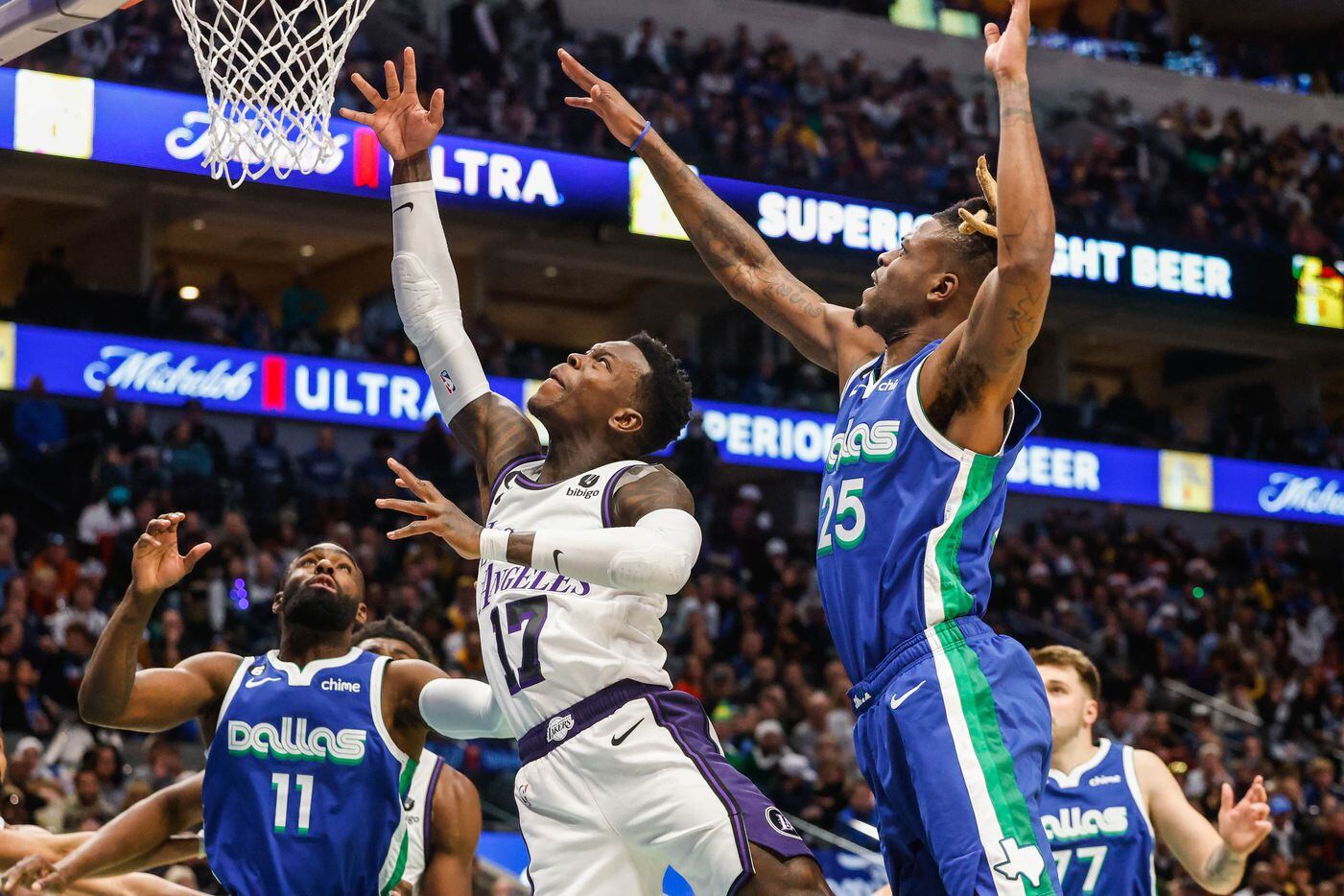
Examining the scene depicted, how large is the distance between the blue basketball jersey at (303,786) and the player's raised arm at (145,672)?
0.12 m

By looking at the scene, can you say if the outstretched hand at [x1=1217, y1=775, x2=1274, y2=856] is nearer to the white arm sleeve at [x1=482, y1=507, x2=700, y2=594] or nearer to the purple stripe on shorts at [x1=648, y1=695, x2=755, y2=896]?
the purple stripe on shorts at [x1=648, y1=695, x2=755, y2=896]

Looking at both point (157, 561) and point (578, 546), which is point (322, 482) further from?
point (578, 546)

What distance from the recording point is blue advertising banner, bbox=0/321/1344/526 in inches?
686

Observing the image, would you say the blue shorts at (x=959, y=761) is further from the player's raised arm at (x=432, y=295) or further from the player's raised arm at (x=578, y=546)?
the player's raised arm at (x=432, y=295)

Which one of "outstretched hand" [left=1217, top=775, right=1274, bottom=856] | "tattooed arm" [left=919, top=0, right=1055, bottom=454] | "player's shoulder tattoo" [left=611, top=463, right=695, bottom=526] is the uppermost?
"tattooed arm" [left=919, top=0, right=1055, bottom=454]

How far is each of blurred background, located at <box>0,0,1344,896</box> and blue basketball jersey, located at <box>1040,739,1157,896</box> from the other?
17.0 ft

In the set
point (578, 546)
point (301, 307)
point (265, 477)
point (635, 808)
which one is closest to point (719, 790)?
point (635, 808)

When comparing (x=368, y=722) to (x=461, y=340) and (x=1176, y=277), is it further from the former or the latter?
(x=1176, y=277)

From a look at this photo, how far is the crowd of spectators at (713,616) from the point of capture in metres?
11.9

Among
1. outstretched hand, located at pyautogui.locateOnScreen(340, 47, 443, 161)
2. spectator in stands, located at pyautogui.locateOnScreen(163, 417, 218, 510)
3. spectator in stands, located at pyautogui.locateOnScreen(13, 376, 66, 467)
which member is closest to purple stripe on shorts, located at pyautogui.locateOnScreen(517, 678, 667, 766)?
outstretched hand, located at pyautogui.locateOnScreen(340, 47, 443, 161)

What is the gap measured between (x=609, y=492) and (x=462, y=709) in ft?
2.62

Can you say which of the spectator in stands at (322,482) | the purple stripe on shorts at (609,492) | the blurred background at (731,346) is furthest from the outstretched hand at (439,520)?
the spectator in stands at (322,482)

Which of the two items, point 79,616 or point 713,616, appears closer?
point 79,616

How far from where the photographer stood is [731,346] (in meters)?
24.6
